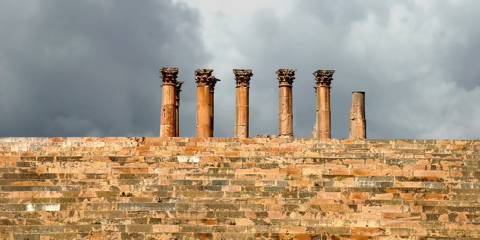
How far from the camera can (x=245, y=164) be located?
27234 millimetres

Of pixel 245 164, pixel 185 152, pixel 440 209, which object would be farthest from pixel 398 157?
pixel 185 152

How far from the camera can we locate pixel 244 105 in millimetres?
38344

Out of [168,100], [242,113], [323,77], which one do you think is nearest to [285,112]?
[242,113]

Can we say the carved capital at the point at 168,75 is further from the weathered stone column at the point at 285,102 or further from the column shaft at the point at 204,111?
the weathered stone column at the point at 285,102

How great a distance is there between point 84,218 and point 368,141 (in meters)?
10.9

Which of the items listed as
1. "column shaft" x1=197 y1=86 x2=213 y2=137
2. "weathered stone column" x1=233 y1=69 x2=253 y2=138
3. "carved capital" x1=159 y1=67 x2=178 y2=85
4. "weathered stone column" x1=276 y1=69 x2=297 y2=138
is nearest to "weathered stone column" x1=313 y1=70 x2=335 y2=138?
"weathered stone column" x1=276 y1=69 x2=297 y2=138

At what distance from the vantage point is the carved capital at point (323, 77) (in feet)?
128

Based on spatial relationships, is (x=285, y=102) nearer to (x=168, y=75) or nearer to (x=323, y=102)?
(x=323, y=102)

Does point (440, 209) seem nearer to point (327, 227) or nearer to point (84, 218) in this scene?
point (327, 227)

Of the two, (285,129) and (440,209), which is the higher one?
(285,129)

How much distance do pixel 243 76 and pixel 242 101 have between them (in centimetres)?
121

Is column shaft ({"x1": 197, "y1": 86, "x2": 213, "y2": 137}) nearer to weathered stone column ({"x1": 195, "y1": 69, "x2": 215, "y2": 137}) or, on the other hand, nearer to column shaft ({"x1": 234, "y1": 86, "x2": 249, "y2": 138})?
weathered stone column ({"x1": 195, "y1": 69, "x2": 215, "y2": 137})

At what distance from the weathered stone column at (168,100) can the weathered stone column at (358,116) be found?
28.5 ft

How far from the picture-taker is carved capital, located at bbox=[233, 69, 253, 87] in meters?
38.1
